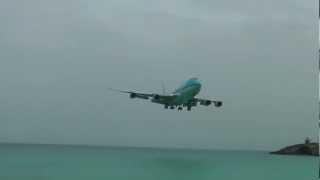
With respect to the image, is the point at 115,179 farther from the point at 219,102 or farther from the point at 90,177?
the point at 219,102

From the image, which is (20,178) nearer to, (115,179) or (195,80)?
(115,179)

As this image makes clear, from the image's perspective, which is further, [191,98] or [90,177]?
[90,177]

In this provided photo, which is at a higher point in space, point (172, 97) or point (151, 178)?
point (172, 97)

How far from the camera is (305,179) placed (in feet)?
323

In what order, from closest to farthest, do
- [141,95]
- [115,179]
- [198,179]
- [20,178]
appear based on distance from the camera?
[141,95] → [20,178] → [115,179] → [198,179]

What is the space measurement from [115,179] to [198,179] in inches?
625

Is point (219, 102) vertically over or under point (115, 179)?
over

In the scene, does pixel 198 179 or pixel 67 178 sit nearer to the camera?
pixel 67 178

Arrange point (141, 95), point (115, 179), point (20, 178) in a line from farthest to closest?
point (115, 179), point (20, 178), point (141, 95)

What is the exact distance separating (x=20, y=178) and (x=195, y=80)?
33149mm

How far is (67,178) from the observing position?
278 feet

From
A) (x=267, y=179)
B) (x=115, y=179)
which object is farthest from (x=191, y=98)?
(x=267, y=179)

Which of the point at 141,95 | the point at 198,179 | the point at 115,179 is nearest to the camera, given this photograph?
the point at 141,95

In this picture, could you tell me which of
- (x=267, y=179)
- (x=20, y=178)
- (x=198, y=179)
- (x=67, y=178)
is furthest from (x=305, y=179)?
(x=20, y=178)
